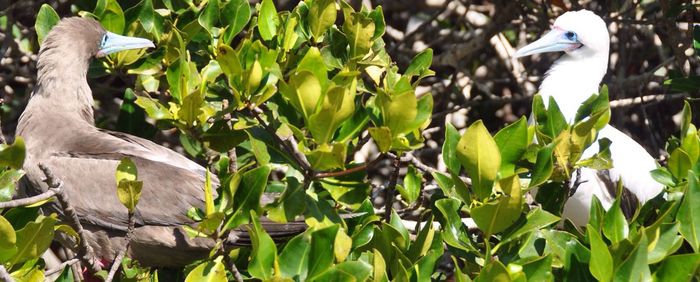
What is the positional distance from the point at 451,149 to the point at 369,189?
1.48 ft

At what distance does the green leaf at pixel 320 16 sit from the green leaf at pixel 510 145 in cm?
103

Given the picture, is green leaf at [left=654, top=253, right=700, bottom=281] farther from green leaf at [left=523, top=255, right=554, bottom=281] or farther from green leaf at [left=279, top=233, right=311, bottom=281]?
green leaf at [left=279, top=233, right=311, bottom=281]

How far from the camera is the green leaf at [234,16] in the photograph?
4164mm

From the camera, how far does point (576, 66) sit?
5.16 metres

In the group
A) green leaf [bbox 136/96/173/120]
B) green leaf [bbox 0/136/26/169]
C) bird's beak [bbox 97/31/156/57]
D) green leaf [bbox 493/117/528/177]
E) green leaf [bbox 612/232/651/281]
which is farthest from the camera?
bird's beak [bbox 97/31/156/57]

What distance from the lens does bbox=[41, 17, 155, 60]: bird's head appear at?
14.6 ft

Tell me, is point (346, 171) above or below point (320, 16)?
below

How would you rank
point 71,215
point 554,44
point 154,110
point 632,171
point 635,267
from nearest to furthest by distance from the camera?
1. point 635,267
2. point 71,215
3. point 154,110
4. point 632,171
5. point 554,44

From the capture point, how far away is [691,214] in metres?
3.11

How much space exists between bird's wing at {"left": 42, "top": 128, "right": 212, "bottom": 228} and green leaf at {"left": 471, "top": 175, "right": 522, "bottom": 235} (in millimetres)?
1804

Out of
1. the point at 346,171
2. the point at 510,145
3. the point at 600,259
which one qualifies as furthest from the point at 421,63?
the point at 600,259

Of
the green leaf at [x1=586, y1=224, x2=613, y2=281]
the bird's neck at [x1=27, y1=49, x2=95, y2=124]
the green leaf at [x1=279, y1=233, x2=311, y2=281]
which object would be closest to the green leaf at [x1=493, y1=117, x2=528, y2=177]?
the green leaf at [x1=586, y1=224, x2=613, y2=281]

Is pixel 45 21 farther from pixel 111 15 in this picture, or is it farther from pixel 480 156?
pixel 480 156

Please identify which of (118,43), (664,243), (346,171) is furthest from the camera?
(118,43)
